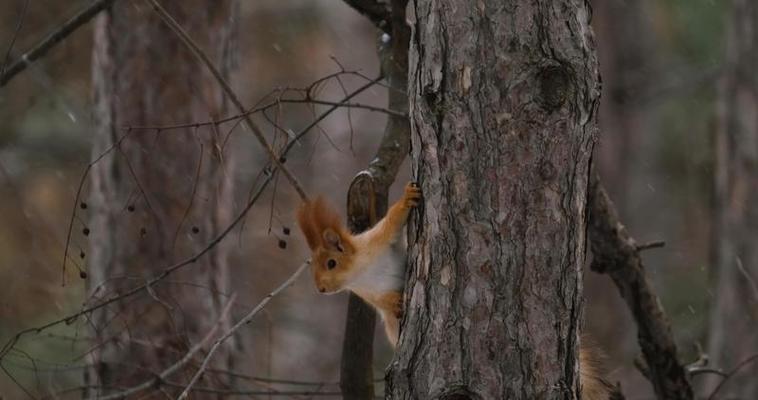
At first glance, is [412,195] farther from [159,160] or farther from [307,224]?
[159,160]

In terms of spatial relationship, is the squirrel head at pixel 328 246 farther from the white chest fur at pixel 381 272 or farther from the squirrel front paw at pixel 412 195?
the squirrel front paw at pixel 412 195

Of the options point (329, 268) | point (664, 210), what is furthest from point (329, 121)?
point (329, 268)

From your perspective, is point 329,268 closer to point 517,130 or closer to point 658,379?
point 517,130

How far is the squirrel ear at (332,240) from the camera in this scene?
3.28 meters

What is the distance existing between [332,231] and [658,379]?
1.84 meters

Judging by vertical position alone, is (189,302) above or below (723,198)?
below

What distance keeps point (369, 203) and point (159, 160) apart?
80.3 inches

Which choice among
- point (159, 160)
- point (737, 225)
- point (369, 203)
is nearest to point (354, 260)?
point (369, 203)

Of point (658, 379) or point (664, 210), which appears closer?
point (658, 379)

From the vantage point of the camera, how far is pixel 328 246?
10.8 ft

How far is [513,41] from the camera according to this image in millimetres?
2711

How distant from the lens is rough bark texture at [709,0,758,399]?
20.4 ft

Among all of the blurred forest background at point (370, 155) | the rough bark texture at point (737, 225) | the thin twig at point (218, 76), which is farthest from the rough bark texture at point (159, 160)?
the rough bark texture at point (737, 225)

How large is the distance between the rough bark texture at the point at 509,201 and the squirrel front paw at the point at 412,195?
0.35 ft
